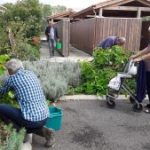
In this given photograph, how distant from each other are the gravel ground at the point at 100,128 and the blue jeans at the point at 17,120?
15.8 inches

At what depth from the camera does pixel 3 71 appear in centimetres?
780

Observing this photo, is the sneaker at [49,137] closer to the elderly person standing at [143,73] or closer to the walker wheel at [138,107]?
the walker wheel at [138,107]

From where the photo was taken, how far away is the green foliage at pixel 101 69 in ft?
31.0

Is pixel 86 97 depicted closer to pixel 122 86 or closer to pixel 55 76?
pixel 55 76

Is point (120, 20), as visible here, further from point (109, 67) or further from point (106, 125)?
point (106, 125)

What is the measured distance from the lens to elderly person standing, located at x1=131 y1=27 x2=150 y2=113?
7719mm

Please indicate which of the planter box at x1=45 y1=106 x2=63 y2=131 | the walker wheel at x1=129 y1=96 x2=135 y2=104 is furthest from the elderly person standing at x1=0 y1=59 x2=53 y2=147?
the walker wheel at x1=129 y1=96 x2=135 y2=104

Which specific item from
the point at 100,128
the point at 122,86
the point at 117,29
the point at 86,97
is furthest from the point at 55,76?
the point at 117,29

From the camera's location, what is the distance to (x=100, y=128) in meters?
6.78

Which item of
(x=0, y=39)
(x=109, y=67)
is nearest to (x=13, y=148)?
(x=109, y=67)

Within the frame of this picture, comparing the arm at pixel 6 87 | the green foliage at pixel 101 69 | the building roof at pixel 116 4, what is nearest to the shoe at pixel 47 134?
the arm at pixel 6 87

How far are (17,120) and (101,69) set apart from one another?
4.95 m

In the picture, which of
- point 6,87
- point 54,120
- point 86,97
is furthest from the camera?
point 86,97

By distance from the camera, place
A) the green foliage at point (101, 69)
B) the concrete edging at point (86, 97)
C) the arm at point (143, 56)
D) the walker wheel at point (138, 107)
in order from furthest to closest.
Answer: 1. the green foliage at point (101, 69)
2. the concrete edging at point (86, 97)
3. the walker wheel at point (138, 107)
4. the arm at point (143, 56)
